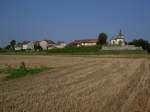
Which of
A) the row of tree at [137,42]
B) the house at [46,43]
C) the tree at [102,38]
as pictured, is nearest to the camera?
the row of tree at [137,42]

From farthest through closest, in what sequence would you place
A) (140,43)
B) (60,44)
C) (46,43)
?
1. (60,44)
2. (46,43)
3. (140,43)

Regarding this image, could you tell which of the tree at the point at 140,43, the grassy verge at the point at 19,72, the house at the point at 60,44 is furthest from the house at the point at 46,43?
the grassy verge at the point at 19,72

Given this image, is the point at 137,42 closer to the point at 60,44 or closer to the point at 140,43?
the point at 140,43

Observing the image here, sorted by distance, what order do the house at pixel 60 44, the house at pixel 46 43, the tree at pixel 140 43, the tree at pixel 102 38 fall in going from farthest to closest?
1. the house at pixel 60 44
2. the house at pixel 46 43
3. the tree at pixel 102 38
4. the tree at pixel 140 43

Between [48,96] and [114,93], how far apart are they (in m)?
2.78

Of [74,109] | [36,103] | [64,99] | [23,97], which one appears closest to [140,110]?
[74,109]

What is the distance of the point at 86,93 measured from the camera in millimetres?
10789

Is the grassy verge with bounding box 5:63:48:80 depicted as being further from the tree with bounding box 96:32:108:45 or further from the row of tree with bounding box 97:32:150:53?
the tree with bounding box 96:32:108:45

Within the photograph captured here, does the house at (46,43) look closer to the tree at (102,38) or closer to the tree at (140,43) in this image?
the tree at (102,38)

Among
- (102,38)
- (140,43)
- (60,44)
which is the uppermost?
(102,38)

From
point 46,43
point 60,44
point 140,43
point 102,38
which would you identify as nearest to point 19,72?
point 140,43

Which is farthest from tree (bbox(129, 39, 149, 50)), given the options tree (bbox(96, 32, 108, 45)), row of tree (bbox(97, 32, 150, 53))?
tree (bbox(96, 32, 108, 45))

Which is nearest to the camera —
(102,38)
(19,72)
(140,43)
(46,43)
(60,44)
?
(19,72)

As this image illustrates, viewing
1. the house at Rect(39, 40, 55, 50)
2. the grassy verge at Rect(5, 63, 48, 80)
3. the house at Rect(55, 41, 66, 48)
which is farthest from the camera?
the house at Rect(55, 41, 66, 48)
